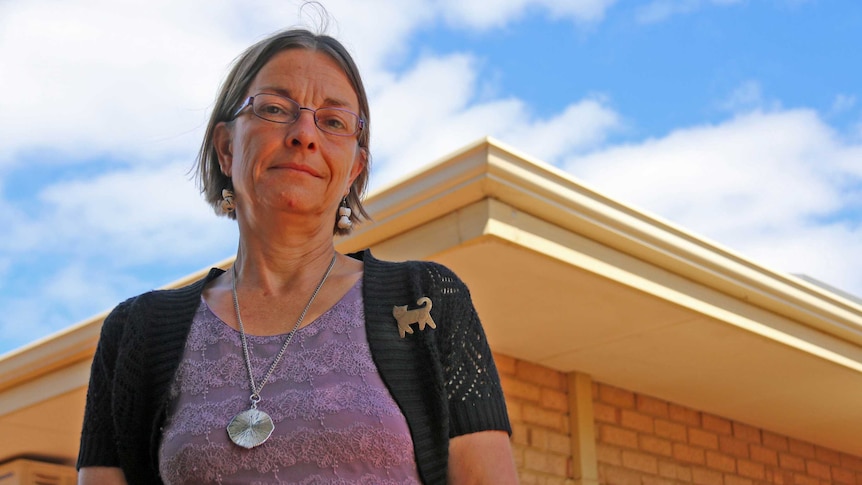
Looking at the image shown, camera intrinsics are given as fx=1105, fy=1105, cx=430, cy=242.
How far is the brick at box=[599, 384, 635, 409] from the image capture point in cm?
741

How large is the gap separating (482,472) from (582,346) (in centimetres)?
488

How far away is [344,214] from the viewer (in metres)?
2.16

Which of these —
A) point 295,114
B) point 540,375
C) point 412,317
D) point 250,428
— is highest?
point 540,375

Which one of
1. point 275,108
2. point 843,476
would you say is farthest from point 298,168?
point 843,476

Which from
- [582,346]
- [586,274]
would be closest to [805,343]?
[582,346]

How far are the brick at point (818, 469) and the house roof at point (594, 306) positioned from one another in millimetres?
701

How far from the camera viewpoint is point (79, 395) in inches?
275

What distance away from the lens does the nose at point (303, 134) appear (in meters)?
1.95

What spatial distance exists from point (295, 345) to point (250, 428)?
7.1 inches

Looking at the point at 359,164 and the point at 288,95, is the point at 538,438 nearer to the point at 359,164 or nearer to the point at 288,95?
the point at 359,164

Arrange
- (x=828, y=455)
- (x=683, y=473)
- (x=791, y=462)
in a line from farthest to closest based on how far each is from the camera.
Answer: (x=828, y=455), (x=791, y=462), (x=683, y=473)

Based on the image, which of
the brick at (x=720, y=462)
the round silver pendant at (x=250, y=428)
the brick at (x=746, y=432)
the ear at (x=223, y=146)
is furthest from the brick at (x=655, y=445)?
the round silver pendant at (x=250, y=428)

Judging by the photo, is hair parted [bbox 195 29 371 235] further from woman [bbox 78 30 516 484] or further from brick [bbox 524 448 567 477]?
brick [bbox 524 448 567 477]

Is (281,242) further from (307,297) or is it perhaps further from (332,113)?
(332,113)
